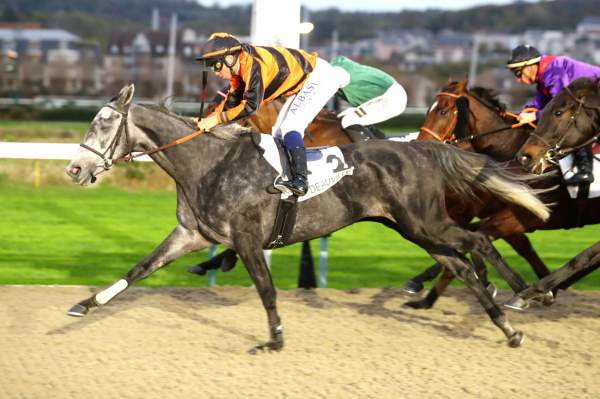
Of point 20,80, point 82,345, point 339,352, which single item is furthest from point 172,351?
point 20,80

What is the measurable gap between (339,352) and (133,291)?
6.64ft

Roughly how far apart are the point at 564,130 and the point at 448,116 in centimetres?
119

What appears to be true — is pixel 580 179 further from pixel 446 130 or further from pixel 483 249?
pixel 446 130

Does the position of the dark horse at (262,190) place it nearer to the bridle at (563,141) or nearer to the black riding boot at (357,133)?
the bridle at (563,141)

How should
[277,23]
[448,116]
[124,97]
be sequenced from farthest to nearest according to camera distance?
[277,23] → [448,116] → [124,97]

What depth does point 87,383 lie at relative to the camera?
4512 mm

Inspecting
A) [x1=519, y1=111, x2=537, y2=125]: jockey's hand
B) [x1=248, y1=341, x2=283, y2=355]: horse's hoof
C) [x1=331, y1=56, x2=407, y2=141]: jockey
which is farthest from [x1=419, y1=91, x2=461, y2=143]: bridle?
[x1=248, y1=341, x2=283, y2=355]: horse's hoof

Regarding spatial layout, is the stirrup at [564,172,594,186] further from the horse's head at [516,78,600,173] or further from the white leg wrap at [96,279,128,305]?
the white leg wrap at [96,279,128,305]

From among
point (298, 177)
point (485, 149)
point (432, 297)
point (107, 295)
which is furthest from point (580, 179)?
point (107, 295)

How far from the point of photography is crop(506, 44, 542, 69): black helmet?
20.4 feet

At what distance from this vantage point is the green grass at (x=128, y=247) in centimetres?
783

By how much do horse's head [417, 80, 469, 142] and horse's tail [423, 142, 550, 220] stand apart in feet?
3.30

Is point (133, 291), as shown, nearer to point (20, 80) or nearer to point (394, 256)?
point (394, 256)

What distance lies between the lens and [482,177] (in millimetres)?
5648
